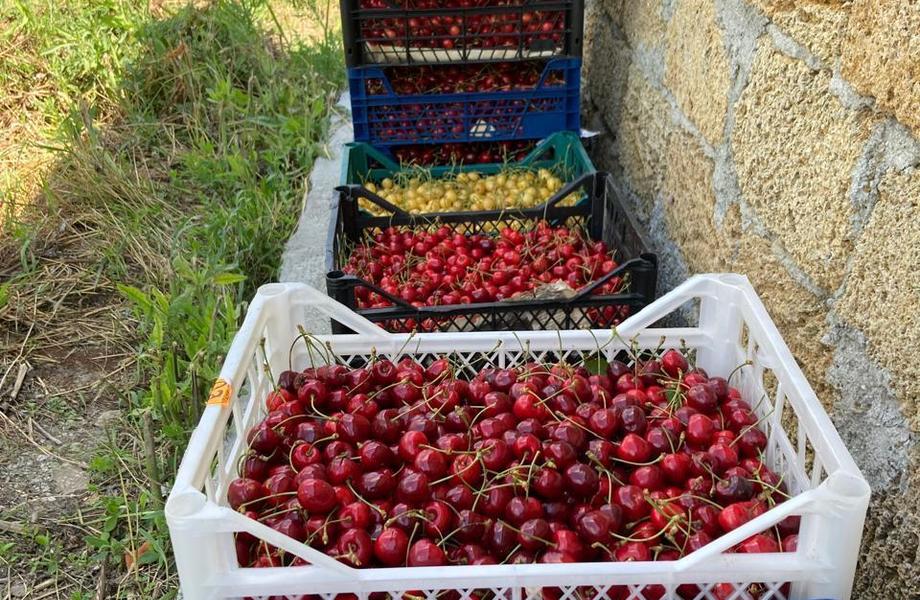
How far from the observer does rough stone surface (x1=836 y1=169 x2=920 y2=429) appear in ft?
4.53

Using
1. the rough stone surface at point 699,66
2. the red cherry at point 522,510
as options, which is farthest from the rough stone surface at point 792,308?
the red cherry at point 522,510

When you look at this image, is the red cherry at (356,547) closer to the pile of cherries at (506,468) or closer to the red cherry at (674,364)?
the pile of cherries at (506,468)

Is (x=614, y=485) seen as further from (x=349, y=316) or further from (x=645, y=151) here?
(x=645, y=151)

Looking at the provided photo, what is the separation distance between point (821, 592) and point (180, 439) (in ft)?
6.42

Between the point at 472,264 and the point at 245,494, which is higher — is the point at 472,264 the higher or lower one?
the lower one

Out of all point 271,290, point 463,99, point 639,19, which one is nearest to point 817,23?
point 271,290

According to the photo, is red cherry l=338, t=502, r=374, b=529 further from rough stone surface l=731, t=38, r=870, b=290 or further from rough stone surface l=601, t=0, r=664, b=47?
rough stone surface l=601, t=0, r=664, b=47

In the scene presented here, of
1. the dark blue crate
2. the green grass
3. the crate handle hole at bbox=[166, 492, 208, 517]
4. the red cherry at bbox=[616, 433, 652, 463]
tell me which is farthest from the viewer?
the dark blue crate

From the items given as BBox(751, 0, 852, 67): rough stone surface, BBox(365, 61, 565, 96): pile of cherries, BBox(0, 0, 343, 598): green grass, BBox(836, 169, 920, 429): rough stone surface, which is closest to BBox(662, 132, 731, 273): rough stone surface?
BBox(751, 0, 852, 67): rough stone surface

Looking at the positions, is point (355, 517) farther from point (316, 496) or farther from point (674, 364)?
point (674, 364)

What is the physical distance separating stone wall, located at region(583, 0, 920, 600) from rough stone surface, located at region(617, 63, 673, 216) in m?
0.28

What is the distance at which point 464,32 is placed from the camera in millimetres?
3332

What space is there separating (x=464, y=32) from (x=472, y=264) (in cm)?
106

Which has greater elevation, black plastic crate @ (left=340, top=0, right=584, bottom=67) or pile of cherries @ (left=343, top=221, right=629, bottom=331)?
black plastic crate @ (left=340, top=0, right=584, bottom=67)
